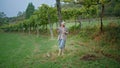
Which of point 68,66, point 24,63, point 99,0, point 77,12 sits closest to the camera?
point 68,66

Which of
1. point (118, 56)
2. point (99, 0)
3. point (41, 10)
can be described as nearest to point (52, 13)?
point (41, 10)

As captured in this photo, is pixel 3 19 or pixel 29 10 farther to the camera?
pixel 3 19

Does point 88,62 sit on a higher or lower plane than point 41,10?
lower

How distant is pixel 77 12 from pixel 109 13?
13.4 m

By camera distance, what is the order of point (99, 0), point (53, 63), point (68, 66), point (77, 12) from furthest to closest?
1. point (77, 12)
2. point (99, 0)
3. point (53, 63)
4. point (68, 66)

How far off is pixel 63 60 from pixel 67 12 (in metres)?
41.7

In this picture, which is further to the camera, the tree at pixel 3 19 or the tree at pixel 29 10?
the tree at pixel 3 19

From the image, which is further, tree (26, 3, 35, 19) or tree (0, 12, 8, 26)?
tree (0, 12, 8, 26)

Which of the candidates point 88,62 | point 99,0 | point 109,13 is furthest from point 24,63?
point 109,13

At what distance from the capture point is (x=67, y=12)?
5606cm

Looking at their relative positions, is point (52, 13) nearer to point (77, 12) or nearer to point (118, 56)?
point (77, 12)

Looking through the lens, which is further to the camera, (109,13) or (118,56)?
(109,13)

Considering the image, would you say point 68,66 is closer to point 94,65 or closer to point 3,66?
point 94,65

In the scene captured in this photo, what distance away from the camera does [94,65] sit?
13359 millimetres
